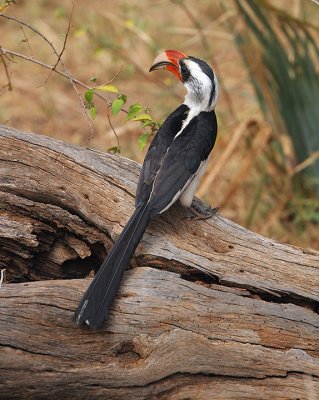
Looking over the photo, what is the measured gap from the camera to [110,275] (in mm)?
3441

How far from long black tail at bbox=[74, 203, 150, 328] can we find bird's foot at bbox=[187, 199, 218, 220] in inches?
13.3

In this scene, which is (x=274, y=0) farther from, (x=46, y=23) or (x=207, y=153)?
(x=207, y=153)

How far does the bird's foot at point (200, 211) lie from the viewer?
3943 mm

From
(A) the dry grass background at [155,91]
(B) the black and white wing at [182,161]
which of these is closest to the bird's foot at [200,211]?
(B) the black and white wing at [182,161]

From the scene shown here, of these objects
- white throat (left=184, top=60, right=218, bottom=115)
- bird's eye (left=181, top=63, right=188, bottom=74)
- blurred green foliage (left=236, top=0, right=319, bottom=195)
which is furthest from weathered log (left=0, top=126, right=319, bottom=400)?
blurred green foliage (left=236, top=0, right=319, bottom=195)

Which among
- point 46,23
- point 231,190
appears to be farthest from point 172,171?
point 46,23

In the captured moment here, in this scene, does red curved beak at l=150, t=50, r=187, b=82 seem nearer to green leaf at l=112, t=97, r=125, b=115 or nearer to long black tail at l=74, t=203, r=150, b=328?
green leaf at l=112, t=97, r=125, b=115

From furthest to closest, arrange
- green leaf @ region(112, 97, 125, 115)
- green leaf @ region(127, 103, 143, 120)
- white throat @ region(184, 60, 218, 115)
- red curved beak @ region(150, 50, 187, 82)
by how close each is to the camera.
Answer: red curved beak @ region(150, 50, 187, 82), white throat @ region(184, 60, 218, 115), green leaf @ region(127, 103, 143, 120), green leaf @ region(112, 97, 125, 115)

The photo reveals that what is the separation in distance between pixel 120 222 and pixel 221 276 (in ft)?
1.68

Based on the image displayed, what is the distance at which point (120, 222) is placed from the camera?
12.6 feet

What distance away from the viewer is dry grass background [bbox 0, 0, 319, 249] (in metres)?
6.14

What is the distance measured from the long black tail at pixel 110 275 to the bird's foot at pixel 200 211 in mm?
337

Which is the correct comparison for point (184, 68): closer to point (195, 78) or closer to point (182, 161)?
point (195, 78)

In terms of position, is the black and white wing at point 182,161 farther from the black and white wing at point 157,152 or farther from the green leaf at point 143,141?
the green leaf at point 143,141
